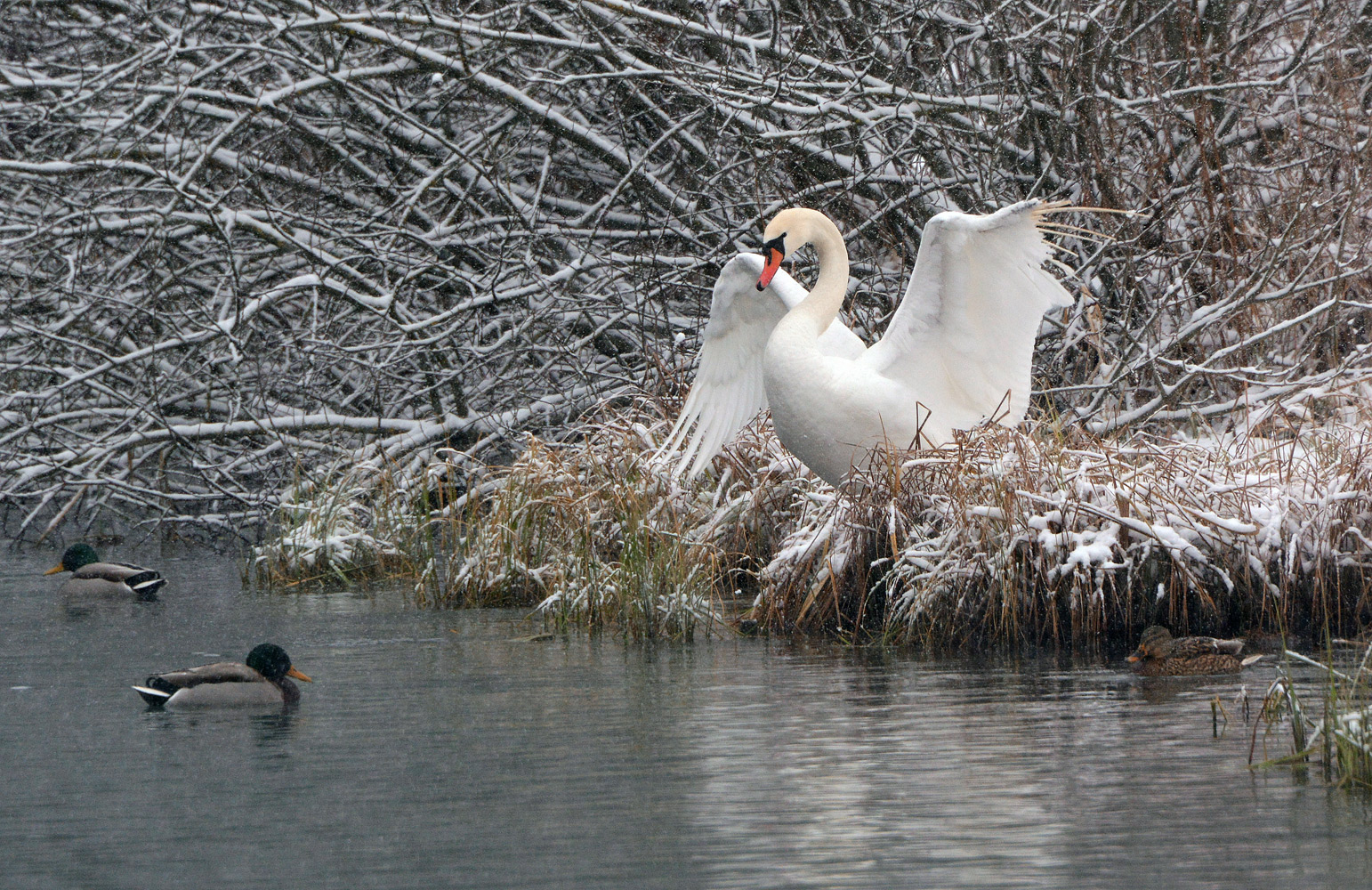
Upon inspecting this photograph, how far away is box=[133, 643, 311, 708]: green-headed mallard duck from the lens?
6789 mm

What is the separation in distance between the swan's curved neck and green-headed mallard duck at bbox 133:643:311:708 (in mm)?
3143

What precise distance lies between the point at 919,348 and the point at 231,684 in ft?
12.3

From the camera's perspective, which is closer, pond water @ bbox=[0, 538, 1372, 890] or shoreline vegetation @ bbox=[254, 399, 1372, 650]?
pond water @ bbox=[0, 538, 1372, 890]

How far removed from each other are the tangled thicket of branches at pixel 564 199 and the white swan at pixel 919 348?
87.3 inches

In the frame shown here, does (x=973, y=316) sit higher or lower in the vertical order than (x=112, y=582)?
higher

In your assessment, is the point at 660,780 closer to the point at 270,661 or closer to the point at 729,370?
the point at 270,661

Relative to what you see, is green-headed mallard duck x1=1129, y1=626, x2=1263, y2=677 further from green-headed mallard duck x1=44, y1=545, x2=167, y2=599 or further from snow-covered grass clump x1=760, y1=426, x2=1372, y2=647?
green-headed mallard duck x1=44, y1=545, x2=167, y2=599

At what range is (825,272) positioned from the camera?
882 cm

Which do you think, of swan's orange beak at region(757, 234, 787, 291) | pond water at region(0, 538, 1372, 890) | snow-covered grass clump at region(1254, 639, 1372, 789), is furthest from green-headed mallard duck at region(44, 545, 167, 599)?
snow-covered grass clump at region(1254, 639, 1372, 789)

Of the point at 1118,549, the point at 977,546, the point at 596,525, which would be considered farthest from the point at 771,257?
the point at 1118,549

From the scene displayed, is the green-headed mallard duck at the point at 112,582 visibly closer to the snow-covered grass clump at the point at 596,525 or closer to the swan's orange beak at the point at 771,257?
the snow-covered grass clump at the point at 596,525

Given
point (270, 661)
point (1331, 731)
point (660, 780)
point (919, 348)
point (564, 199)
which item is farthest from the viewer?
point (564, 199)

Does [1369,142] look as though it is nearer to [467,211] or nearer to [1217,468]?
[1217,468]

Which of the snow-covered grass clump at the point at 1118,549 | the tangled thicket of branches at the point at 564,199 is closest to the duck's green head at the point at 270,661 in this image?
the snow-covered grass clump at the point at 1118,549
